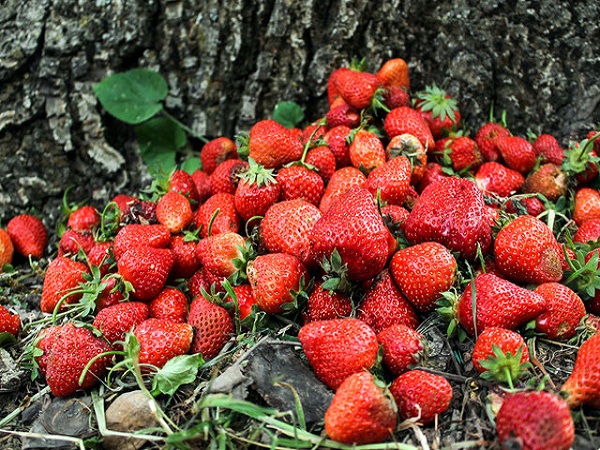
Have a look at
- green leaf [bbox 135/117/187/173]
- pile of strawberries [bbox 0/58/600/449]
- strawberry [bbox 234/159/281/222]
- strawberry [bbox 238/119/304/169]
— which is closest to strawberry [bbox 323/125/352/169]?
pile of strawberries [bbox 0/58/600/449]

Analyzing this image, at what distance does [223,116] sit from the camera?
2.81 metres

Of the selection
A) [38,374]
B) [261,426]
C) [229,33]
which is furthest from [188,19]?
[261,426]

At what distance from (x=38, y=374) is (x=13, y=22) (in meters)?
1.56

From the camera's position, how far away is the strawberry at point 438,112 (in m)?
2.43

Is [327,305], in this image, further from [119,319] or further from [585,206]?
[585,206]

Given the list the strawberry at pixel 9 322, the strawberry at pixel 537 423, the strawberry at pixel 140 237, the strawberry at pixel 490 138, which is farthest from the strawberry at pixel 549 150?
the strawberry at pixel 9 322

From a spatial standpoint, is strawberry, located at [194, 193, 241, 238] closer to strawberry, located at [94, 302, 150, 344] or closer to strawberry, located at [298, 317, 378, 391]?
strawberry, located at [94, 302, 150, 344]

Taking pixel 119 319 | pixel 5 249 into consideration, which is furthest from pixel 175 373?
pixel 5 249

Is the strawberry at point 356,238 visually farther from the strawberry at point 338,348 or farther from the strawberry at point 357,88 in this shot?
the strawberry at point 357,88

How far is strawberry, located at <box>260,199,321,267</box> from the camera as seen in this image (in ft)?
6.13

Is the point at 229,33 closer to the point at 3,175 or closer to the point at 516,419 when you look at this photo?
the point at 3,175

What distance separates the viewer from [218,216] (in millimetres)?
2131

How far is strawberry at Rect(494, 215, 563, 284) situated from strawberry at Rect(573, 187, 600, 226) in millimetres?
433

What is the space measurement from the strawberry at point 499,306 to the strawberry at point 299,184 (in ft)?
2.16
